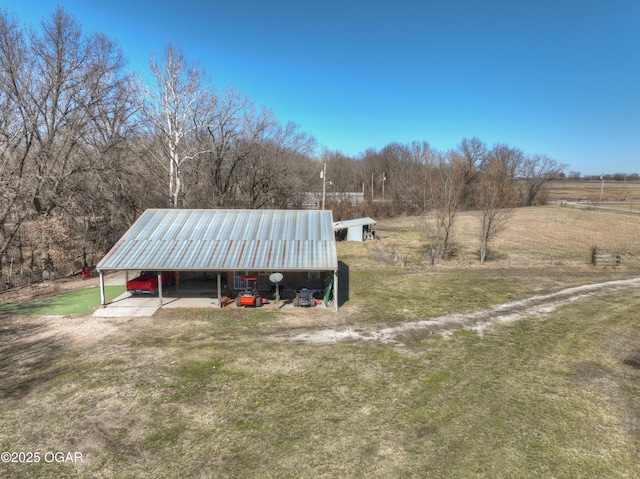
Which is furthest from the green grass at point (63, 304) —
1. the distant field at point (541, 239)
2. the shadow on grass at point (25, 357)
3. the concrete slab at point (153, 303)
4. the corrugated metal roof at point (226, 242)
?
the distant field at point (541, 239)

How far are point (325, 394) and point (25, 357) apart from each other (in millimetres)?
9534

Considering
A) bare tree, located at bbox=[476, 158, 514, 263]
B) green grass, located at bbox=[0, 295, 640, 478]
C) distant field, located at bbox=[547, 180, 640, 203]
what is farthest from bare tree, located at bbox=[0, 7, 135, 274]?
distant field, located at bbox=[547, 180, 640, 203]

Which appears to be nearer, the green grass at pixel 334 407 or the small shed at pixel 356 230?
the green grass at pixel 334 407

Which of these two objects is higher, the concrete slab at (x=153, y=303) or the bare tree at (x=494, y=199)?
the bare tree at (x=494, y=199)

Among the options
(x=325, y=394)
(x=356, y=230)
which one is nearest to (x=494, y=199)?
(x=356, y=230)

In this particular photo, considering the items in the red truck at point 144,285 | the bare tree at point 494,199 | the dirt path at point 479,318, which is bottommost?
the dirt path at point 479,318

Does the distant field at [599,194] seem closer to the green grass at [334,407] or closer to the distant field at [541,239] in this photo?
the distant field at [541,239]

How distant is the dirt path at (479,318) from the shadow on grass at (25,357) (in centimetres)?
724

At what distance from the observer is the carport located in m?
15.1

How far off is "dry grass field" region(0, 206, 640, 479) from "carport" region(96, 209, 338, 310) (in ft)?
6.82

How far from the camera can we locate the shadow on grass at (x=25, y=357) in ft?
31.6

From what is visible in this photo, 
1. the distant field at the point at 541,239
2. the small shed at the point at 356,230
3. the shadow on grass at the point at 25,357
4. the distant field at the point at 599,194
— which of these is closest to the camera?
the shadow on grass at the point at 25,357

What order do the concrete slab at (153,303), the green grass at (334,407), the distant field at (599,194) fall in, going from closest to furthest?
the green grass at (334,407)
the concrete slab at (153,303)
the distant field at (599,194)

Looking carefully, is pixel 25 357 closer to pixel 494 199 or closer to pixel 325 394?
pixel 325 394
